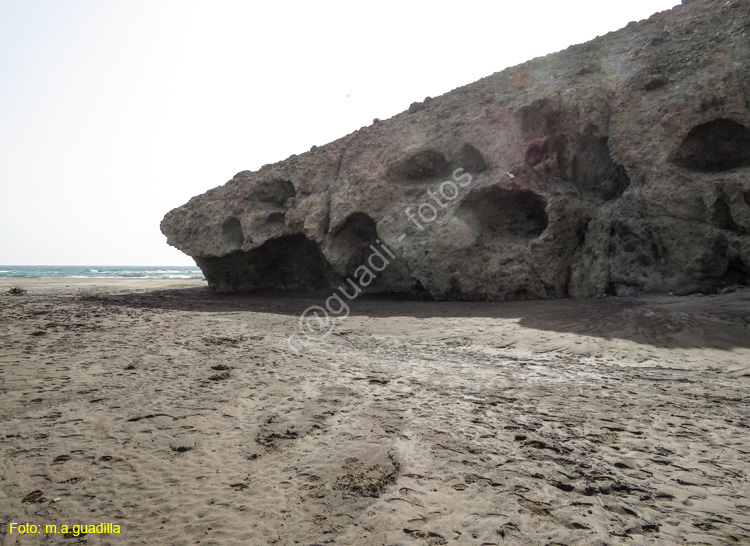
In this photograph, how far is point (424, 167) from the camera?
13.2 meters

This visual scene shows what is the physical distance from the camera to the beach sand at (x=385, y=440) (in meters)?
2.10

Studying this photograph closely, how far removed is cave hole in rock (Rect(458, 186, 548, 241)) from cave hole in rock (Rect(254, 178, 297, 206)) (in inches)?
280

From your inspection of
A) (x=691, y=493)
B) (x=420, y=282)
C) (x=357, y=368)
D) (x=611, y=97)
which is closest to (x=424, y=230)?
(x=420, y=282)

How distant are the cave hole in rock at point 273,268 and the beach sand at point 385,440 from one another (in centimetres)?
974

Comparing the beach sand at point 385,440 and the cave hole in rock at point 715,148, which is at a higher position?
the cave hole in rock at point 715,148

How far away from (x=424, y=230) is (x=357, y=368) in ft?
24.4

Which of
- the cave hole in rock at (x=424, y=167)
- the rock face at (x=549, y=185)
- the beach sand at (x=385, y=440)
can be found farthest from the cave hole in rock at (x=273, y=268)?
the beach sand at (x=385, y=440)

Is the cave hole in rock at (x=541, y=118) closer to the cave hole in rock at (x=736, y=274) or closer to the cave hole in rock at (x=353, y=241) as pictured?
the cave hole in rock at (x=736, y=274)

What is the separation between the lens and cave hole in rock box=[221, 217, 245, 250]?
15.8 meters

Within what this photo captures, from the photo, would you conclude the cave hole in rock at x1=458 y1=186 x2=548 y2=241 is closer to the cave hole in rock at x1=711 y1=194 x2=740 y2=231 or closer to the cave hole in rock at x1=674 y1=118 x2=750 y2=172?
the cave hole in rock at x1=674 y1=118 x2=750 y2=172

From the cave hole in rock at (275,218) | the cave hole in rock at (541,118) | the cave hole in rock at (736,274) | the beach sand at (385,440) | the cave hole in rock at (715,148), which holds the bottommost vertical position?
the beach sand at (385,440)

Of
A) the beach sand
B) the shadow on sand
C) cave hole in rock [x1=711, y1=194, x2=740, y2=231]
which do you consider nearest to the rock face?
cave hole in rock [x1=711, y1=194, x2=740, y2=231]

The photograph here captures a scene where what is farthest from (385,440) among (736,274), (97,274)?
(97,274)

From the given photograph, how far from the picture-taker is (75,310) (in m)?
8.95
